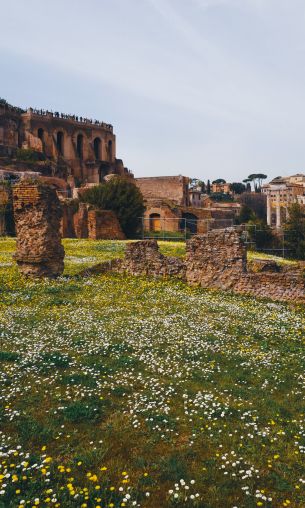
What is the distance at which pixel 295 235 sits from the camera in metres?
41.8

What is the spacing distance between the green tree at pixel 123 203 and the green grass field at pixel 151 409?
2929 centimetres

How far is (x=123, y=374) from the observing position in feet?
22.5

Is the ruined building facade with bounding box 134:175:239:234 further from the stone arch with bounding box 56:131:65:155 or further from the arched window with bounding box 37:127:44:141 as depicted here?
the arched window with bounding box 37:127:44:141

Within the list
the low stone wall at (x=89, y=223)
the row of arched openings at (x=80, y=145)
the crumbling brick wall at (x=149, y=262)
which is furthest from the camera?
the row of arched openings at (x=80, y=145)

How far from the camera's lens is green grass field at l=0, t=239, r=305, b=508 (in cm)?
409

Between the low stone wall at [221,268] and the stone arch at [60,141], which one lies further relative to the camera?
the stone arch at [60,141]

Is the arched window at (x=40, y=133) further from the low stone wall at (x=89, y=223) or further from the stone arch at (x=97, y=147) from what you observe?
the low stone wall at (x=89, y=223)

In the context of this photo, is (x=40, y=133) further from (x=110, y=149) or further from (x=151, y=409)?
(x=151, y=409)

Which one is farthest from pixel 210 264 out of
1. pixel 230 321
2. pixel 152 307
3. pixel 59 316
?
pixel 59 316

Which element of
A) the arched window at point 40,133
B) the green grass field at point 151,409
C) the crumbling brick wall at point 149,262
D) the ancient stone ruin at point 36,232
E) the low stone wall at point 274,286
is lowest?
the green grass field at point 151,409

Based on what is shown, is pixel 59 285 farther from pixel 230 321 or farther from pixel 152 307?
pixel 230 321

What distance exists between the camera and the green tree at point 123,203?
40.2 metres

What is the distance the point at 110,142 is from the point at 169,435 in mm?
88727

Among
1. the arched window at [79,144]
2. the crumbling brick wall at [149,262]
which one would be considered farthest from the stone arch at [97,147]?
the crumbling brick wall at [149,262]
